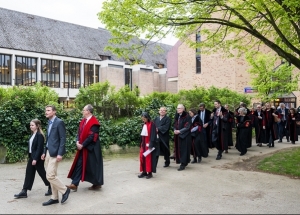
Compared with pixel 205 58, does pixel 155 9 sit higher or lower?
lower

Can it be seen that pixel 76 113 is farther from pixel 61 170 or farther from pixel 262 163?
pixel 262 163

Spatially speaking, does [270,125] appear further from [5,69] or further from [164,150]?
[5,69]

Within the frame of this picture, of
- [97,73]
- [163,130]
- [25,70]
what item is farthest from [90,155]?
[97,73]

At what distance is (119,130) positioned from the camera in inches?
527

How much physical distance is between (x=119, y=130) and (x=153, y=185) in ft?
18.4

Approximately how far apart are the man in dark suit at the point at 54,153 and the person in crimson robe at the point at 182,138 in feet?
13.9

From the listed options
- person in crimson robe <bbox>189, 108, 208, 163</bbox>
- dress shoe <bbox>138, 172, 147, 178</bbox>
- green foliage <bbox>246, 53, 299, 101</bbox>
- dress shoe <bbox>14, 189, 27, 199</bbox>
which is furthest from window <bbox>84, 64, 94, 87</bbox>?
dress shoe <bbox>14, 189, 27, 199</bbox>

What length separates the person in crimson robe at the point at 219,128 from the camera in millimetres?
12289

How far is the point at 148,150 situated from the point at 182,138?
161 cm

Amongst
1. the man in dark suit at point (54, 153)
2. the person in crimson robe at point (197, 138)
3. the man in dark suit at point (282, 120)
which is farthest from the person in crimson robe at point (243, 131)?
the man in dark suit at point (54, 153)

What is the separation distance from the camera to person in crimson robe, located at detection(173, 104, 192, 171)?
10078 mm

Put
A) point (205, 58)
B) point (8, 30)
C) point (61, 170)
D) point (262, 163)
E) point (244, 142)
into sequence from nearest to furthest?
1. point (61, 170)
2. point (262, 163)
3. point (244, 142)
4. point (205, 58)
5. point (8, 30)

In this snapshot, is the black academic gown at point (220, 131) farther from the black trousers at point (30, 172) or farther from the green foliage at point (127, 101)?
the black trousers at point (30, 172)

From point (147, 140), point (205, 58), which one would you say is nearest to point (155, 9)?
point (147, 140)
